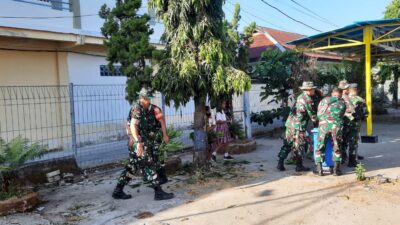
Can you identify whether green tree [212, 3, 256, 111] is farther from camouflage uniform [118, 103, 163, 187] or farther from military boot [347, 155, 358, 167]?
camouflage uniform [118, 103, 163, 187]

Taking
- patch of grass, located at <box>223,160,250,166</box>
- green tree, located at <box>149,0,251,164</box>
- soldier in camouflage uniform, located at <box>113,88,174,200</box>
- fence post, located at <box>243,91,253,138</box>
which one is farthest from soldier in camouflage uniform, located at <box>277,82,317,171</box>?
fence post, located at <box>243,91,253,138</box>

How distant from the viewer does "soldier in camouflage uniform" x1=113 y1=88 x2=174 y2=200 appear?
5.83 m

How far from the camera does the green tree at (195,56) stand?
22.3ft

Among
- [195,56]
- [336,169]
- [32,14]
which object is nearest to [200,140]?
[195,56]

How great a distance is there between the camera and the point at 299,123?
731cm

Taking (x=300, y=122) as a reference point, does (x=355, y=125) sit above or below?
below

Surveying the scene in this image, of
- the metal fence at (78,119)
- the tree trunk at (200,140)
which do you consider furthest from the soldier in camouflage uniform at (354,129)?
the metal fence at (78,119)

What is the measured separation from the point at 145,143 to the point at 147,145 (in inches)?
1.6

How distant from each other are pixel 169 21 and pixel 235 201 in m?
3.25

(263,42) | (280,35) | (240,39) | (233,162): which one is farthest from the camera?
(280,35)

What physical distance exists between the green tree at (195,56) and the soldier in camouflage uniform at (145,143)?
1023mm

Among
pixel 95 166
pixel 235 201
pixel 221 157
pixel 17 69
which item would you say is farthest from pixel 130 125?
pixel 17 69

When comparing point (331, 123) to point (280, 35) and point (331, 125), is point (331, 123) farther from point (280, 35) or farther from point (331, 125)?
point (280, 35)

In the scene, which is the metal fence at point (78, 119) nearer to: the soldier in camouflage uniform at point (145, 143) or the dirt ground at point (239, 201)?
the dirt ground at point (239, 201)
